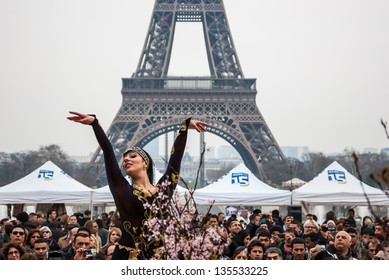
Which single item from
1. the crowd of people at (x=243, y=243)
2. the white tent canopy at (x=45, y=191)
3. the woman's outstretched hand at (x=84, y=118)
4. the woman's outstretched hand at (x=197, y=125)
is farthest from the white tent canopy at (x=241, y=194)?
the woman's outstretched hand at (x=84, y=118)

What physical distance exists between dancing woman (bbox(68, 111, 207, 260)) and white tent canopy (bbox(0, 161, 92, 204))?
10.3 metres

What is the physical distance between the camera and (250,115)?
4628 cm

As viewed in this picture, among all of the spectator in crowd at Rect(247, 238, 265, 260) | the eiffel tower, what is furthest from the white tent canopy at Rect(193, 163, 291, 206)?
the eiffel tower

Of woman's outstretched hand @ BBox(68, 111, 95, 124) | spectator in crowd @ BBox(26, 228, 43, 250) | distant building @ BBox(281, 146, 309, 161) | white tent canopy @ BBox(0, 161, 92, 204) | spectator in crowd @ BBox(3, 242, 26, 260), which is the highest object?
distant building @ BBox(281, 146, 309, 161)

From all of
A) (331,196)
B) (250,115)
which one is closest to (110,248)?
(331,196)

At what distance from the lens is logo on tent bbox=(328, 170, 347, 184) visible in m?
13.8

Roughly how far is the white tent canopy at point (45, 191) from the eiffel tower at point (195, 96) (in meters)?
29.1

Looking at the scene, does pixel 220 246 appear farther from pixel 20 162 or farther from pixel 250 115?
pixel 250 115

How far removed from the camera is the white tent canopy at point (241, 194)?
45.9 feet

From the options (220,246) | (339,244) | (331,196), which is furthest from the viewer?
(331,196)

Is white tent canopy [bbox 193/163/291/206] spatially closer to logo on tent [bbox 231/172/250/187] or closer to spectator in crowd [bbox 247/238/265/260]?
logo on tent [bbox 231/172/250/187]

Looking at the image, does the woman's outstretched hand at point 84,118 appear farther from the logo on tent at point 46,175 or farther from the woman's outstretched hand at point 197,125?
Result: the logo on tent at point 46,175

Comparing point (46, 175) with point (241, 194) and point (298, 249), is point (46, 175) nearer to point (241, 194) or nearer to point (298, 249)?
point (241, 194)

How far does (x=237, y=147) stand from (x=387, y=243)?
4452cm
